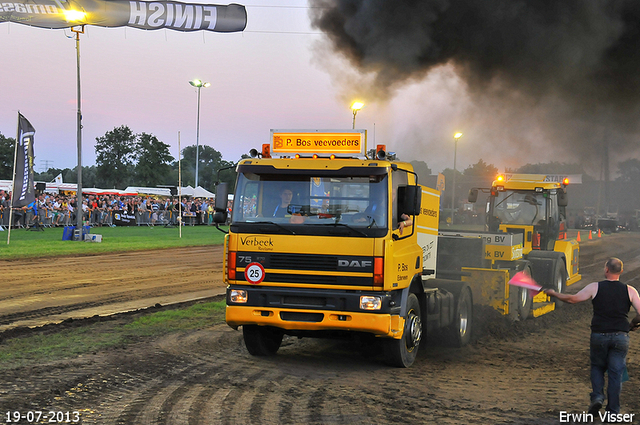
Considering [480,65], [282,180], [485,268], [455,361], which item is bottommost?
[455,361]

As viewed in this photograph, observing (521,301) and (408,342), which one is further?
(521,301)

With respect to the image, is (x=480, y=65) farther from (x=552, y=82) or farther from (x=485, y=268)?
(x=485, y=268)

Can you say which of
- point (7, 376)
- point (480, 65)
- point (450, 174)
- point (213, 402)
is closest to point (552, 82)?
point (480, 65)

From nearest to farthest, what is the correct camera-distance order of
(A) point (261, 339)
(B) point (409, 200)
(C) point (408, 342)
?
(B) point (409, 200), (C) point (408, 342), (A) point (261, 339)

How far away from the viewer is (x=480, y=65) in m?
13.5

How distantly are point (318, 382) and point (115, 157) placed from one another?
9092cm

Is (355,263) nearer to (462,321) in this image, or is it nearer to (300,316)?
(300,316)

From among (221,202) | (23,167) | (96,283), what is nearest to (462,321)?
(221,202)

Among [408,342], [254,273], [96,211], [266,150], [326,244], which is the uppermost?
[266,150]

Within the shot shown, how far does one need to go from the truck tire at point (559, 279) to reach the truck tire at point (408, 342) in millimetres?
5825

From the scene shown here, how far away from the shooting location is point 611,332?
5.34m

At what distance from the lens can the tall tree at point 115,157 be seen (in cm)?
8838

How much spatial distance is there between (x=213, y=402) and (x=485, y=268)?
6.10m

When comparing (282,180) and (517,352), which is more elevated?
(282,180)
